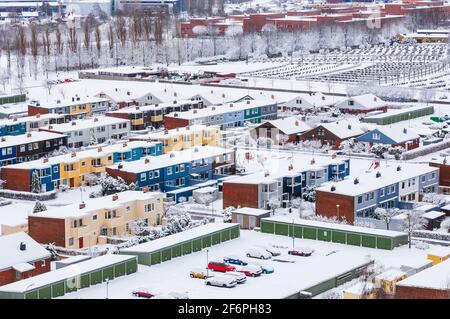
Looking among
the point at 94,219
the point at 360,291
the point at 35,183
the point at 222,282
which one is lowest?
the point at 35,183

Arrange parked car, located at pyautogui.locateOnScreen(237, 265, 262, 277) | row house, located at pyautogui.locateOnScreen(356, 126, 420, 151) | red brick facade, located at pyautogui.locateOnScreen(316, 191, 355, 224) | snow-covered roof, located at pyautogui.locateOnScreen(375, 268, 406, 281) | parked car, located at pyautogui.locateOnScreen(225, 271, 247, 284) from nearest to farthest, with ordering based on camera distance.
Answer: snow-covered roof, located at pyautogui.locateOnScreen(375, 268, 406, 281), parked car, located at pyautogui.locateOnScreen(225, 271, 247, 284), parked car, located at pyautogui.locateOnScreen(237, 265, 262, 277), red brick facade, located at pyautogui.locateOnScreen(316, 191, 355, 224), row house, located at pyautogui.locateOnScreen(356, 126, 420, 151)

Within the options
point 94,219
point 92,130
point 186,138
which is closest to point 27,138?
point 92,130

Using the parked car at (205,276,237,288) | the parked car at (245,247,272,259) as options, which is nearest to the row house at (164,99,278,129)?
the parked car at (245,247,272,259)

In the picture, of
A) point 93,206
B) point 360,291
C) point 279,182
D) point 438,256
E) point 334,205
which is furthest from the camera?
point 279,182

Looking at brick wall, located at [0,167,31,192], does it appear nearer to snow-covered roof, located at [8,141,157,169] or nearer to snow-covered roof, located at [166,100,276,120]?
snow-covered roof, located at [8,141,157,169]

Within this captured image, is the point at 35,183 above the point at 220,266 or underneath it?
underneath

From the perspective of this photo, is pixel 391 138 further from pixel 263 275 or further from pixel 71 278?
pixel 71 278

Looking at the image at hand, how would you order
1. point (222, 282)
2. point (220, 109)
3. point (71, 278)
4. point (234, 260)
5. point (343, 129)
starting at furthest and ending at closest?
point (220, 109)
point (343, 129)
point (234, 260)
point (222, 282)
point (71, 278)
